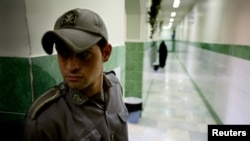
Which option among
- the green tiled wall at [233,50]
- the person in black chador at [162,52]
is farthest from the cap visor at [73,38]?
the person in black chador at [162,52]

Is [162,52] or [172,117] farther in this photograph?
[162,52]

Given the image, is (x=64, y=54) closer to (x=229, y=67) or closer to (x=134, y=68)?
(x=229, y=67)

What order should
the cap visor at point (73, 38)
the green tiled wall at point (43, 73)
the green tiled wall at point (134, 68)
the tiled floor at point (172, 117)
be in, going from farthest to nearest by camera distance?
the green tiled wall at point (134, 68) → the tiled floor at point (172, 117) → the green tiled wall at point (43, 73) → the cap visor at point (73, 38)

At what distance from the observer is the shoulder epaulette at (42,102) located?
1.93ft

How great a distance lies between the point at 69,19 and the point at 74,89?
0.22 meters

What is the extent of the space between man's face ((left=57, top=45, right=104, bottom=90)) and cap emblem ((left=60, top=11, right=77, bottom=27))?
78 mm

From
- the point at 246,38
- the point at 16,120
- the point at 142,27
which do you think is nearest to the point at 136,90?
the point at 142,27

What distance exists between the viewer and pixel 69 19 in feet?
2.05

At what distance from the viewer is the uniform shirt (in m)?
0.58

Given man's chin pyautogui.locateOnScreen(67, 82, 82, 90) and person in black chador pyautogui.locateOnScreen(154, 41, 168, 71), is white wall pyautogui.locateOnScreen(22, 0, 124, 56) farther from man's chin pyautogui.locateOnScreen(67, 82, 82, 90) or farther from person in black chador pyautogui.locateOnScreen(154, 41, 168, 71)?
person in black chador pyautogui.locateOnScreen(154, 41, 168, 71)

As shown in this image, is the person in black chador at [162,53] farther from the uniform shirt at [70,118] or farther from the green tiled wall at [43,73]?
the uniform shirt at [70,118]

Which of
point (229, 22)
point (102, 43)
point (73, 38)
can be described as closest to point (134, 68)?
point (229, 22)

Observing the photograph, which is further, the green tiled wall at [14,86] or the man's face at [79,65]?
the green tiled wall at [14,86]

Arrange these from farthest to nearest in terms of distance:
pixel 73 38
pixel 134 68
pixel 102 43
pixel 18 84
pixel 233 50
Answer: pixel 134 68, pixel 233 50, pixel 18 84, pixel 102 43, pixel 73 38
